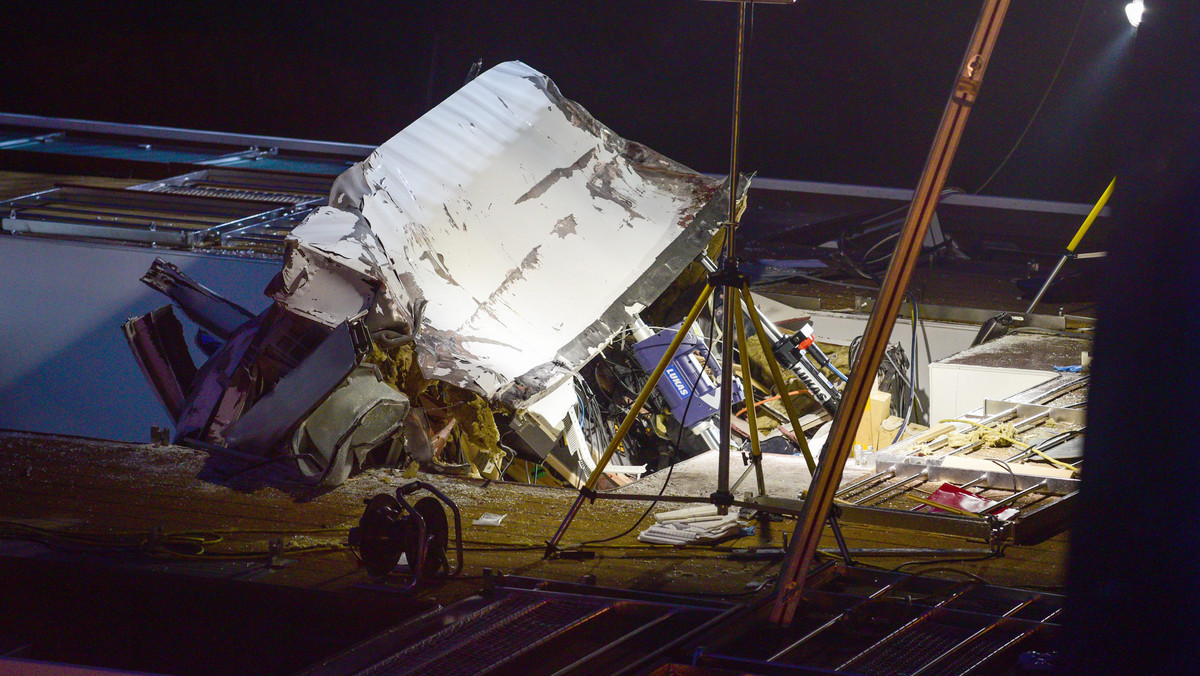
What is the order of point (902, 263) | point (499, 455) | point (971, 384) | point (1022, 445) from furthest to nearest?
point (971, 384) < point (499, 455) < point (1022, 445) < point (902, 263)

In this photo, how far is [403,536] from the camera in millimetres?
2969

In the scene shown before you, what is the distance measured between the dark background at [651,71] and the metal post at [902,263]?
7.59m

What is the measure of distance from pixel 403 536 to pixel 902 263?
1588mm

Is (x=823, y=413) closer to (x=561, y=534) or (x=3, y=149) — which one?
(x=561, y=534)

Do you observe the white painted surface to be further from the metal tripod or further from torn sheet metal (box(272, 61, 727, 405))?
the metal tripod

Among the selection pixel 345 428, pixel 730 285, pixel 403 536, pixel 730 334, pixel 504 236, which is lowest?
pixel 403 536

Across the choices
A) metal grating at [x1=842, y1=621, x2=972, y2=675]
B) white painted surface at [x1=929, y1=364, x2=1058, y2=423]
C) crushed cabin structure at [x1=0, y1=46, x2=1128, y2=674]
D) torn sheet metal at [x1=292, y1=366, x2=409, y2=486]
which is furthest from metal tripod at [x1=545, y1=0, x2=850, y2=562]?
white painted surface at [x1=929, y1=364, x2=1058, y2=423]

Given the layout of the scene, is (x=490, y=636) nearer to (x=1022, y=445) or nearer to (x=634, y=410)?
(x=634, y=410)

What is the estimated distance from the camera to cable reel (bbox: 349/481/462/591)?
293cm

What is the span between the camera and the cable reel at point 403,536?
2930 mm

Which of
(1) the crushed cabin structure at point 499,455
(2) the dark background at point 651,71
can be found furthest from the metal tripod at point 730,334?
(2) the dark background at point 651,71

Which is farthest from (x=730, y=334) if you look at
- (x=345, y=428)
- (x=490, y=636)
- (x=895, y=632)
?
(x=345, y=428)

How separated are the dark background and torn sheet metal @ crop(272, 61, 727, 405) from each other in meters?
4.55

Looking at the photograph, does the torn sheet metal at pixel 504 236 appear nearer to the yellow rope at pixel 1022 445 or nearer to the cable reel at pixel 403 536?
the cable reel at pixel 403 536
